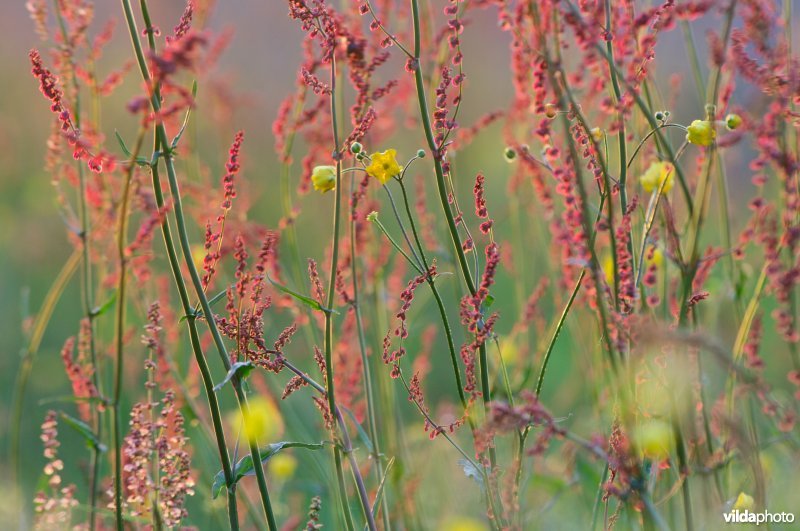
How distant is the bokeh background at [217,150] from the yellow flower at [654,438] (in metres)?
1.25

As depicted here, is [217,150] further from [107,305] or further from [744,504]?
[744,504]

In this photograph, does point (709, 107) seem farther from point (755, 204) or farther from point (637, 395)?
point (637, 395)

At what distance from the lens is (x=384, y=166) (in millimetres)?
1403

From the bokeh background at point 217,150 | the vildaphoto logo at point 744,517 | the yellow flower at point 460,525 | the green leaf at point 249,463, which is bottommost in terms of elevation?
the yellow flower at point 460,525

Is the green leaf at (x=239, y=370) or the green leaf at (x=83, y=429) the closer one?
the green leaf at (x=239, y=370)

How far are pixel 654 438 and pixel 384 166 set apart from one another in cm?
61

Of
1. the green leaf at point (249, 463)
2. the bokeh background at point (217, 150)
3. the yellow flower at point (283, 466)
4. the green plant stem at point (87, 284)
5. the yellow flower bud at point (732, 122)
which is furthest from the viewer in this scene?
the bokeh background at point (217, 150)

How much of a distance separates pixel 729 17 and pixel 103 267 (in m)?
1.53

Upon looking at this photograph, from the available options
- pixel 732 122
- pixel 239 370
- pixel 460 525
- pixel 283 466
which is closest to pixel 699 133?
pixel 732 122

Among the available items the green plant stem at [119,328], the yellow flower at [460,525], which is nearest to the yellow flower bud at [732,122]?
the green plant stem at [119,328]

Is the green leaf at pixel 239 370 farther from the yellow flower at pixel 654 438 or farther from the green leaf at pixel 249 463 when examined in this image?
the yellow flower at pixel 654 438

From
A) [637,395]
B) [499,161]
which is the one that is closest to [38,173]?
[499,161]

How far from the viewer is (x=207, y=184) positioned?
237 cm

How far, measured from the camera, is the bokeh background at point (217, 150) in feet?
11.0
